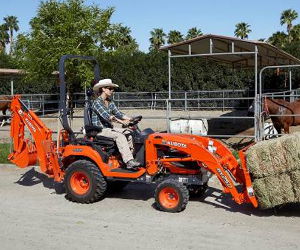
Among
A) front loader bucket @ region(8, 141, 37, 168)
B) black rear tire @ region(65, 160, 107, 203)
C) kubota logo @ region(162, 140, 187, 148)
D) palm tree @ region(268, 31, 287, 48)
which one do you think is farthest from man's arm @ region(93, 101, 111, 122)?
palm tree @ region(268, 31, 287, 48)

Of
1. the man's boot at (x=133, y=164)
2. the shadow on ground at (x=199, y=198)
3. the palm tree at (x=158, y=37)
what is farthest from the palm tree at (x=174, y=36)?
the man's boot at (x=133, y=164)

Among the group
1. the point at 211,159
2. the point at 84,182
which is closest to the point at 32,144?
the point at 84,182

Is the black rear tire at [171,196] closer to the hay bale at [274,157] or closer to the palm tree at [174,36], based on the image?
the hay bale at [274,157]

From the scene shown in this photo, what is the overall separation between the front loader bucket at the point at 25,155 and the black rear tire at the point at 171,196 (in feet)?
8.23

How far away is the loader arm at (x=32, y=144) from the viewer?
25.1 feet

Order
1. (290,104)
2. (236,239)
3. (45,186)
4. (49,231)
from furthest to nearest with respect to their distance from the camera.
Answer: (290,104)
(45,186)
(49,231)
(236,239)

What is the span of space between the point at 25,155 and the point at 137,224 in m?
2.85

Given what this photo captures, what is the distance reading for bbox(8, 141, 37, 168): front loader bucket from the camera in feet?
26.2

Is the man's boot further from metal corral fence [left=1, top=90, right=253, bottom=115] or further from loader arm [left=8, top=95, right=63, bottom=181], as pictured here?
metal corral fence [left=1, top=90, right=253, bottom=115]

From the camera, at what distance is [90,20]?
23641 millimetres

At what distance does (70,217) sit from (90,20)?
60.7ft

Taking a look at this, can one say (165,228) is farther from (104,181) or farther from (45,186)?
(45,186)

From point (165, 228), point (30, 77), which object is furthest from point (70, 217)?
point (30, 77)

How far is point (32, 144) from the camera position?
26.5ft
